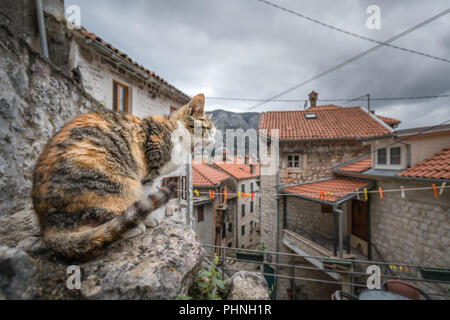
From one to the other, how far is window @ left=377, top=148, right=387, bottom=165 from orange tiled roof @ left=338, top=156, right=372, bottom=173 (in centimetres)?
47

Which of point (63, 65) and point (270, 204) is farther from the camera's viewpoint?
point (270, 204)

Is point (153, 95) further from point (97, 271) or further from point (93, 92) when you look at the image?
point (97, 271)

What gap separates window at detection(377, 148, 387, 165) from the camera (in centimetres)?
574

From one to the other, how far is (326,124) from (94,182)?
9.69 meters

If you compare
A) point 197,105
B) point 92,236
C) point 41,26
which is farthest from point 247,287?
point 41,26

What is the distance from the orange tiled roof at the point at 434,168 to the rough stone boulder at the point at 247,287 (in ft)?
16.1

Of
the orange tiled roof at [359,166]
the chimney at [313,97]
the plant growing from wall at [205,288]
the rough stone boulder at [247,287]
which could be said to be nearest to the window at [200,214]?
the orange tiled roof at [359,166]

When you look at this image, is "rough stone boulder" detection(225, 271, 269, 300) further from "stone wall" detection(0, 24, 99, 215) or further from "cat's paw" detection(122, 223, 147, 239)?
"stone wall" detection(0, 24, 99, 215)

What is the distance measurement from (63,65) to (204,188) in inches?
288

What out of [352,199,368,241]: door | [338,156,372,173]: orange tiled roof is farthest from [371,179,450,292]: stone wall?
[338,156,372,173]: orange tiled roof

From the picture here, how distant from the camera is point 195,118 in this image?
198cm

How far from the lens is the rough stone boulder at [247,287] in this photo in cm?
125
